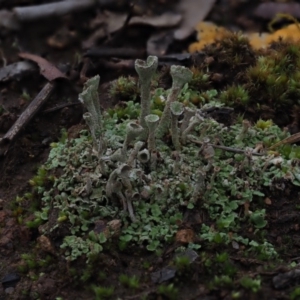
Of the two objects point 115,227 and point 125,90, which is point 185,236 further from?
point 125,90

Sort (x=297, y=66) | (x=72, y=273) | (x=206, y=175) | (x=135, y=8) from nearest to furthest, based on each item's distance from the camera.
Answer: (x=72, y=273)
(x=206, y=175)
(x=297, y=66)
(x=135, y=8)

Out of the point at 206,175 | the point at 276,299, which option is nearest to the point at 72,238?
the point at 206,175

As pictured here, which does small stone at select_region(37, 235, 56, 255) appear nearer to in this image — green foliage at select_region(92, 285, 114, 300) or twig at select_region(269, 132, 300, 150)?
green foliage at select_region(92, 285, 114, 300)

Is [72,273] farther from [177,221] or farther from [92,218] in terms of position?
[177,221]

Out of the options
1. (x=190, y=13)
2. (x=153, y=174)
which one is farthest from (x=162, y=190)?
(x=190, y=13)

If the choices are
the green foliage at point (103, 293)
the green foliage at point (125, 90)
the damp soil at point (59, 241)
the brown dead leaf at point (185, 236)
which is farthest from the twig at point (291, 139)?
the green foliage at point (103, 293)

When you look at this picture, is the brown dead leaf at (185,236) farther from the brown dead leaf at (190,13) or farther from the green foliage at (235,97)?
the brown dead leaf at (190,13)
